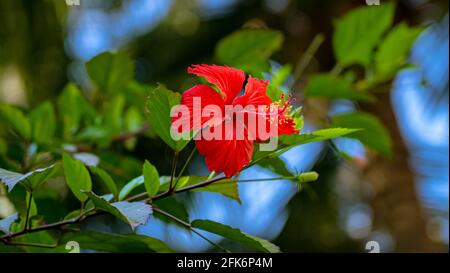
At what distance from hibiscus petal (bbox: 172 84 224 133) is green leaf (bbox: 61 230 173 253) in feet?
0.45

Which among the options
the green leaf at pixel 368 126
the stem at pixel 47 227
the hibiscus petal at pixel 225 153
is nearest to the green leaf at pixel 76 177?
the stem at pixel 47 227

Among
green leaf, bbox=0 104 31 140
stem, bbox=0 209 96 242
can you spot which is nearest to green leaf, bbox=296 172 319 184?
stem, bbox=0 209 96 242

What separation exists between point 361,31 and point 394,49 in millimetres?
60

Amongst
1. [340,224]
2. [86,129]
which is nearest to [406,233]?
[340,224]

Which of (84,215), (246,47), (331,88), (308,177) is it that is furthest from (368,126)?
(84,215)

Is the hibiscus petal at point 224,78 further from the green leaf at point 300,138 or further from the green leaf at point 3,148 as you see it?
the green leaf at point 3,148

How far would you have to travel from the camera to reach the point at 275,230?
6.23 ft

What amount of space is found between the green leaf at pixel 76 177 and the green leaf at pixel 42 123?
293mm

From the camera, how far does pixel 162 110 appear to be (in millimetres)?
445

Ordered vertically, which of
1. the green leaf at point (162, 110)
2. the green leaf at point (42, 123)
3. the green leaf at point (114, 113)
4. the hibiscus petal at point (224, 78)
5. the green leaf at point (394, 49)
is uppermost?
the green leaf at point (394, 49)

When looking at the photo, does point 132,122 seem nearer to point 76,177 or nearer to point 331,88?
point 331,88

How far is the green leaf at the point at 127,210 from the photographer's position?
15.9 inches

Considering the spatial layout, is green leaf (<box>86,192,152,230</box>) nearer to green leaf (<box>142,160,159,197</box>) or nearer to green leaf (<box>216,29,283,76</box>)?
green leaf (<box>142,160,159,197</box>)
